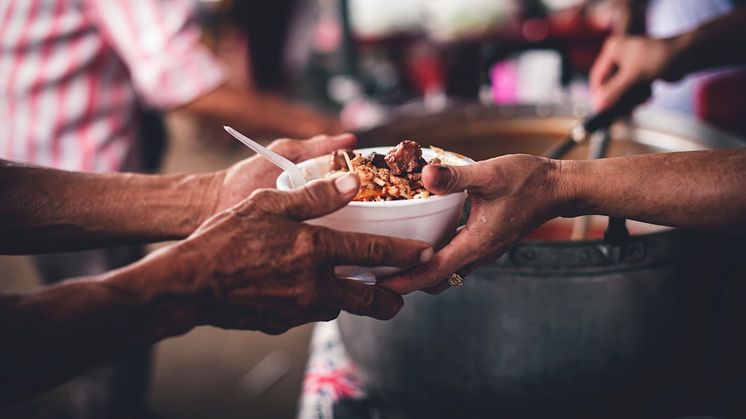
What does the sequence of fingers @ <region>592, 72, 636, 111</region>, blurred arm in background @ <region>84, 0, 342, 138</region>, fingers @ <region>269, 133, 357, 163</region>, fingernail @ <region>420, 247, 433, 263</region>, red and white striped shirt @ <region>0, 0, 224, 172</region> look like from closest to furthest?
fingernail @ <region>420, 247, 433, 263</region> < fingers @ <region>269, 133, 357, 163</region> < fingers @ <region>592, 72, 636, 111</region> < red and white striped shirt @ <region>0, 0, 224, 172</region> < blurred arm in background @ <region>84, 0, 342, 138</region>

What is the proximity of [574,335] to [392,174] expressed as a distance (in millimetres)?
441

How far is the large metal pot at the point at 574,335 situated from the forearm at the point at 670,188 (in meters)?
0.05

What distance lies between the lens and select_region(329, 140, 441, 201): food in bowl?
93 cm

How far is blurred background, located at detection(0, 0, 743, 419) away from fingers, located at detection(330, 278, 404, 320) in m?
0.72

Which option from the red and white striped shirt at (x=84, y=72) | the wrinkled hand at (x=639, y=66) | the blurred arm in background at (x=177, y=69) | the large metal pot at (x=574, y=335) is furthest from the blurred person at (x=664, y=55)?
the red and white striped shirt at (x=84, y=72)

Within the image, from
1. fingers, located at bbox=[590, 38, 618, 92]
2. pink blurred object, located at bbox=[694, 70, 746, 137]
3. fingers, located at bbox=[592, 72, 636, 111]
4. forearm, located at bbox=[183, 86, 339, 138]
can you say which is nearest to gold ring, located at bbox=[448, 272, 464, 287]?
fingers, located at bbox=[592, 72, 636, 111]

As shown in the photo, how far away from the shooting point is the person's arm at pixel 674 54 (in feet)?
5.21

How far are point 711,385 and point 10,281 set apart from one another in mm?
4611

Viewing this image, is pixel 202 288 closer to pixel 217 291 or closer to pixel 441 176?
pixel 217 291

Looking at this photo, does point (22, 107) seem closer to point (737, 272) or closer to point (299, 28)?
point (737, 272)

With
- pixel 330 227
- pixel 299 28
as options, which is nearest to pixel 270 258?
pixel 330 227

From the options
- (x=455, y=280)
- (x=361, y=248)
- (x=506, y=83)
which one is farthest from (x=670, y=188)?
(x=506, y=83)

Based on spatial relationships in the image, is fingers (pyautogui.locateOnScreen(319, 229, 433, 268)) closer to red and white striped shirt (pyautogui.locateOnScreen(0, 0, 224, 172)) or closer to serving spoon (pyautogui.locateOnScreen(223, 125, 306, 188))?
serving spoon (pyautogui.locateOnScreen(223, 125, 306, 188))

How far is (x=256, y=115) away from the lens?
249 cm
